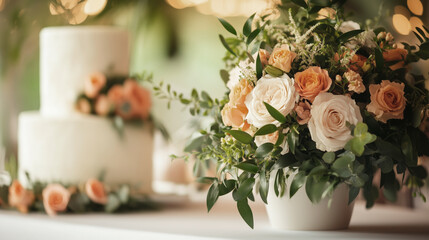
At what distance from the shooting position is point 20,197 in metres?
1.59

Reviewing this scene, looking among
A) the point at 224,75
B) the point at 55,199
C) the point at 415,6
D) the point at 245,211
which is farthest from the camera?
the point at 415,6

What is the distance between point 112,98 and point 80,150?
0.61 feet

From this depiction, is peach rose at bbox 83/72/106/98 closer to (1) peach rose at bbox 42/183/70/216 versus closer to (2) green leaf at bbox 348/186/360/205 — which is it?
(1) peach rose at bbox 42/183/70/216

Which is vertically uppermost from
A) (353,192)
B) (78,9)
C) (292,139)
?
(78,9)

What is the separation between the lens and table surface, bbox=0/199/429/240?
3.76ft

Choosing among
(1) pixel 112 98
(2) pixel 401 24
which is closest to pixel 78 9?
(1) pixel 112 98

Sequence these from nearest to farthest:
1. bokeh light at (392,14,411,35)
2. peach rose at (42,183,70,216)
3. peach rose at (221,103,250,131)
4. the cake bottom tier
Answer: peach rose at (221,103,250,131), peach rose at (42,183,70,216), the cake bottom tier, bokeh light at (392,14,411,35)

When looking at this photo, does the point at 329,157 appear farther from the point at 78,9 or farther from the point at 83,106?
the point at 78,9

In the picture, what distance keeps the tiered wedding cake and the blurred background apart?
64 cm

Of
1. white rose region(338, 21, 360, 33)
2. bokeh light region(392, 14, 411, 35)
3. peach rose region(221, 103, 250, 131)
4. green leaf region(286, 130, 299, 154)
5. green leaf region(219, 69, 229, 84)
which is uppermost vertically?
bokeh light region(392, 14, 411, 35)

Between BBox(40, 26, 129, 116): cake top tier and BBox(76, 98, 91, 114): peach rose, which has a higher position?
BBox(40, 26, 129, 116): cake top tier

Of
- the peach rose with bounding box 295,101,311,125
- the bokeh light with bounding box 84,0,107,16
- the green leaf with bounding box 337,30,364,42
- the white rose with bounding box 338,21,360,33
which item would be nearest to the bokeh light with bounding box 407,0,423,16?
the bokeh light with bounding box 84,0,107,16

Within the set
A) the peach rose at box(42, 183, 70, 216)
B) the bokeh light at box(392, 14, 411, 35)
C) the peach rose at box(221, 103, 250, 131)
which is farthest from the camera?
the bokeh light at box(392, 14, 411, 35)

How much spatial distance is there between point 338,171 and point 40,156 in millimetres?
1084
